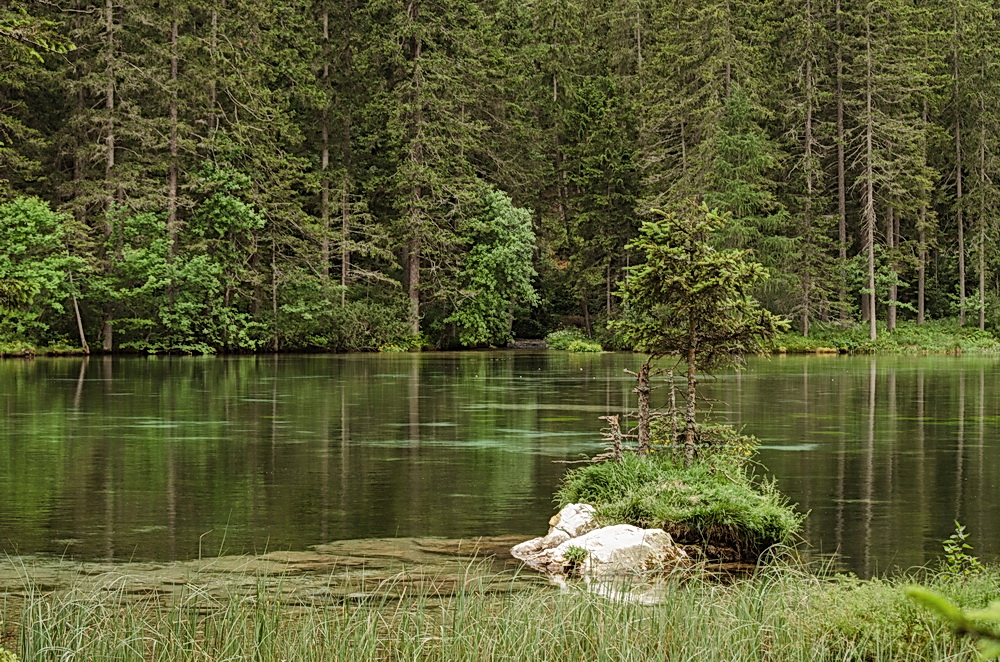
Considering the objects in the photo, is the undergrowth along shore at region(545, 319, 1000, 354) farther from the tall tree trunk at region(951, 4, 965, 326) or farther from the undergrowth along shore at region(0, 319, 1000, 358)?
the tall tree trunk at region(951, 4, 965, 326)

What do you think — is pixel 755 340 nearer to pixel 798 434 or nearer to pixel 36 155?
pixel 798 434

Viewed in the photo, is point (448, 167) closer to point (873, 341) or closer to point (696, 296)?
point (873, 341)

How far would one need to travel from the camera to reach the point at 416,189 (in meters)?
69.7

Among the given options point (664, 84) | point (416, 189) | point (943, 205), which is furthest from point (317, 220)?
point (943, 205)

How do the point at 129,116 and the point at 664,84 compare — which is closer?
the point at 129,116

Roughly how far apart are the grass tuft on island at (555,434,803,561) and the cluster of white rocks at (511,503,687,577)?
0.46 metres

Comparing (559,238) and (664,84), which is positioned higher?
(664,84)

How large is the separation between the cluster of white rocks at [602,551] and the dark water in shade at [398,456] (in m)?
1.31

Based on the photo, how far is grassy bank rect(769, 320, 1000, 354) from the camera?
64.9 meters

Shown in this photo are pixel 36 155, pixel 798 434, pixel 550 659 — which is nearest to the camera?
pixel 550 659

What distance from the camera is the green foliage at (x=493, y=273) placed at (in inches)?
2687

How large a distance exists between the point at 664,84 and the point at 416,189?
16602 millimetres

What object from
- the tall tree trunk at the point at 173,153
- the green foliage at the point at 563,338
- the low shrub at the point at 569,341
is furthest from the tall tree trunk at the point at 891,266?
the tall tree trunk at the point at 173,153

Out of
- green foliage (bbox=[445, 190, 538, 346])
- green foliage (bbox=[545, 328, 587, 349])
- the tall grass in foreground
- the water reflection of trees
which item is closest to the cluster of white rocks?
the water reflection of trees
